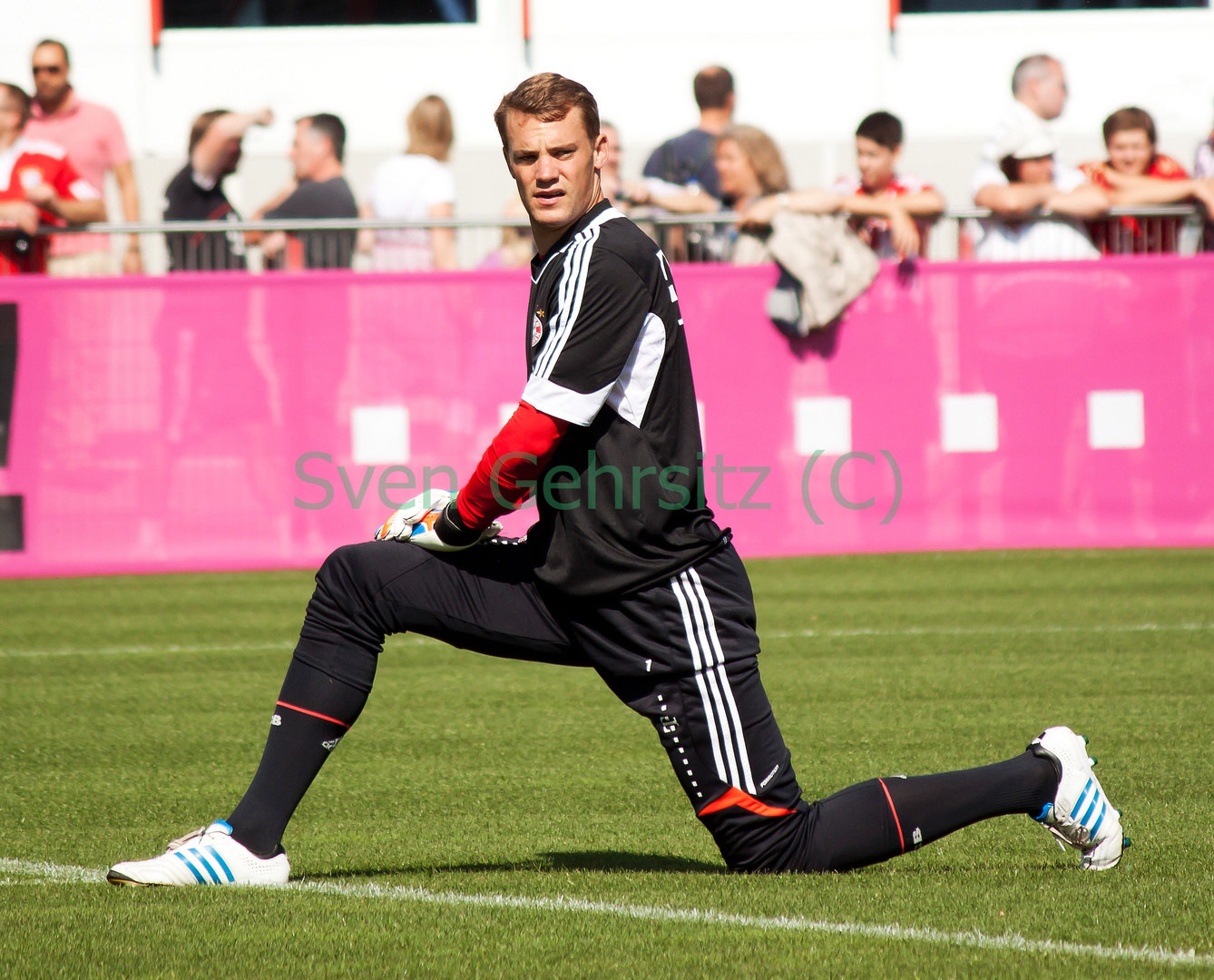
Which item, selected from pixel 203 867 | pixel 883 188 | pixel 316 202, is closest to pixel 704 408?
pixel 883 188

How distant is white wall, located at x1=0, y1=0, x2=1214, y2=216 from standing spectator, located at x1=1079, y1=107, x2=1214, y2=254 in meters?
6.51

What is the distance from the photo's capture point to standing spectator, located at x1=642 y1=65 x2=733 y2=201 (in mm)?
12648

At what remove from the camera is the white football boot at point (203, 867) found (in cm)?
420

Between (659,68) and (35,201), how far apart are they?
30.0 ft

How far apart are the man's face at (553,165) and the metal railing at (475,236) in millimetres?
7609

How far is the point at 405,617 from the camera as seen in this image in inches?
168

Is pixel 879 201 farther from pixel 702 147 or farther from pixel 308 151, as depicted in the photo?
pixel 308 151

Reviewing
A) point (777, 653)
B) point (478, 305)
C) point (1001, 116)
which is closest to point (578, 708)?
point (777, 653)

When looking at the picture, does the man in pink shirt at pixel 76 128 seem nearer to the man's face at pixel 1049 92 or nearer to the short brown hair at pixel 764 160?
the short brown hair at pixel 764 160

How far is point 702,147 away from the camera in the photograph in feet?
42.3

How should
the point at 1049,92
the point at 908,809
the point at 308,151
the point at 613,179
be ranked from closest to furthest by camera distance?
the point at 908,809, the point at 308,151, the point at 613,179, the point at 1049,92

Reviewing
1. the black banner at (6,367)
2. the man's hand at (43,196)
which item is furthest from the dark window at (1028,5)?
the black banner at (6,367)

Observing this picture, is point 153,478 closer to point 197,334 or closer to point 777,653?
point 197,334

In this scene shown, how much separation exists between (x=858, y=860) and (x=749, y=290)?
7887 mm
